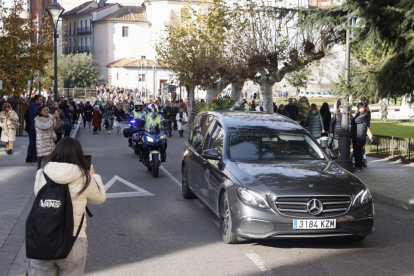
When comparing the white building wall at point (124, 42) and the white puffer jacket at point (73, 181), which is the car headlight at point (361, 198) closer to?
the white puffer jacket at point (73, 181)

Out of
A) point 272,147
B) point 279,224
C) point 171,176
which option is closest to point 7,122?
point 171,176

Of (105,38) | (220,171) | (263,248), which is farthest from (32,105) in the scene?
(105,38)

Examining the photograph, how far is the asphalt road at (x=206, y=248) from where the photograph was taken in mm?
6914

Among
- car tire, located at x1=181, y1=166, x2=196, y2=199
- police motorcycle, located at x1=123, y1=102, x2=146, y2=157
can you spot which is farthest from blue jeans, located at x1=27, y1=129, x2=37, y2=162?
car tire, located at x1=181, y1=166, x2=196, y2=199

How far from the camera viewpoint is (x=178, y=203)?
11.3 meters

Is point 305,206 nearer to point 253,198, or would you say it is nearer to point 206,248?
point 253,198

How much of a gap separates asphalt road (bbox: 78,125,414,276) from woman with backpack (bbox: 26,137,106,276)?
7.44ft

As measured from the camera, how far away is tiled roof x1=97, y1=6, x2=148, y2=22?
327ft

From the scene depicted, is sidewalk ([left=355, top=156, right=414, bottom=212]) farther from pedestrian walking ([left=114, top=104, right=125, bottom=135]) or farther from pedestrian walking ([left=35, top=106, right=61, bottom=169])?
pedestrian walking ([left=114, top=104, right=125, bottom=135])

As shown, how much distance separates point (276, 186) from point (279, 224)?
1.58ft

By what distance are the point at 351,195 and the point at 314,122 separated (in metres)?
9.80

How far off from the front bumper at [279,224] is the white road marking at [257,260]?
20 centimetres

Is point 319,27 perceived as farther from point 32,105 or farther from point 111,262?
point 111,262

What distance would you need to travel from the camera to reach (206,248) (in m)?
7.89
